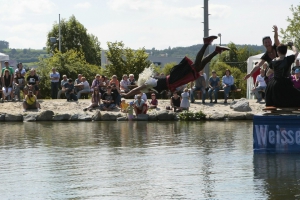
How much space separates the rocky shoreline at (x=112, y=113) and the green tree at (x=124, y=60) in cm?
1643

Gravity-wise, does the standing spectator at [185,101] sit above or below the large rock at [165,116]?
above

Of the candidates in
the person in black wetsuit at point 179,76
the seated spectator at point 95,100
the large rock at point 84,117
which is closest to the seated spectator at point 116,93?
the seated spectator at point 95,100

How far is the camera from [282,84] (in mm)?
14055

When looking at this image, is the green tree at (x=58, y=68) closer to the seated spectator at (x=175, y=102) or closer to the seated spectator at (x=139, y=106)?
the seated spectator at (x=175, y=102)

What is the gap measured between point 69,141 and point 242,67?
69.7m

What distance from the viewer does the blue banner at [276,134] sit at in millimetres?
13766

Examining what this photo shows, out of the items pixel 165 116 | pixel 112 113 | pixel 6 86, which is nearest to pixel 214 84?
pixel 165 116

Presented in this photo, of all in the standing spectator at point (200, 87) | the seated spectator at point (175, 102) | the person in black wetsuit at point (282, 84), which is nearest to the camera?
the person in black wetsuit at point (282, 84)

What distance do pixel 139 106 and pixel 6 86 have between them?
641cm

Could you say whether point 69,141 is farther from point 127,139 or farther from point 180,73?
point 180,73

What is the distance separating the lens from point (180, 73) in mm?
15352

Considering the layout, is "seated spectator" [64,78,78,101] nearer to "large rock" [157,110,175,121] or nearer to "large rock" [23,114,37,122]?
"large rock" [23,114,37,122]

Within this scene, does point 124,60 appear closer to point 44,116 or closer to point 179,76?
point 44,116

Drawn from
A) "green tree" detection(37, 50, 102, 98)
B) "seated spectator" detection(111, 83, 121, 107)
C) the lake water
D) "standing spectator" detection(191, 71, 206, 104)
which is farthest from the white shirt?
Result: "green tree" detection(37, 50, 102, 98)
